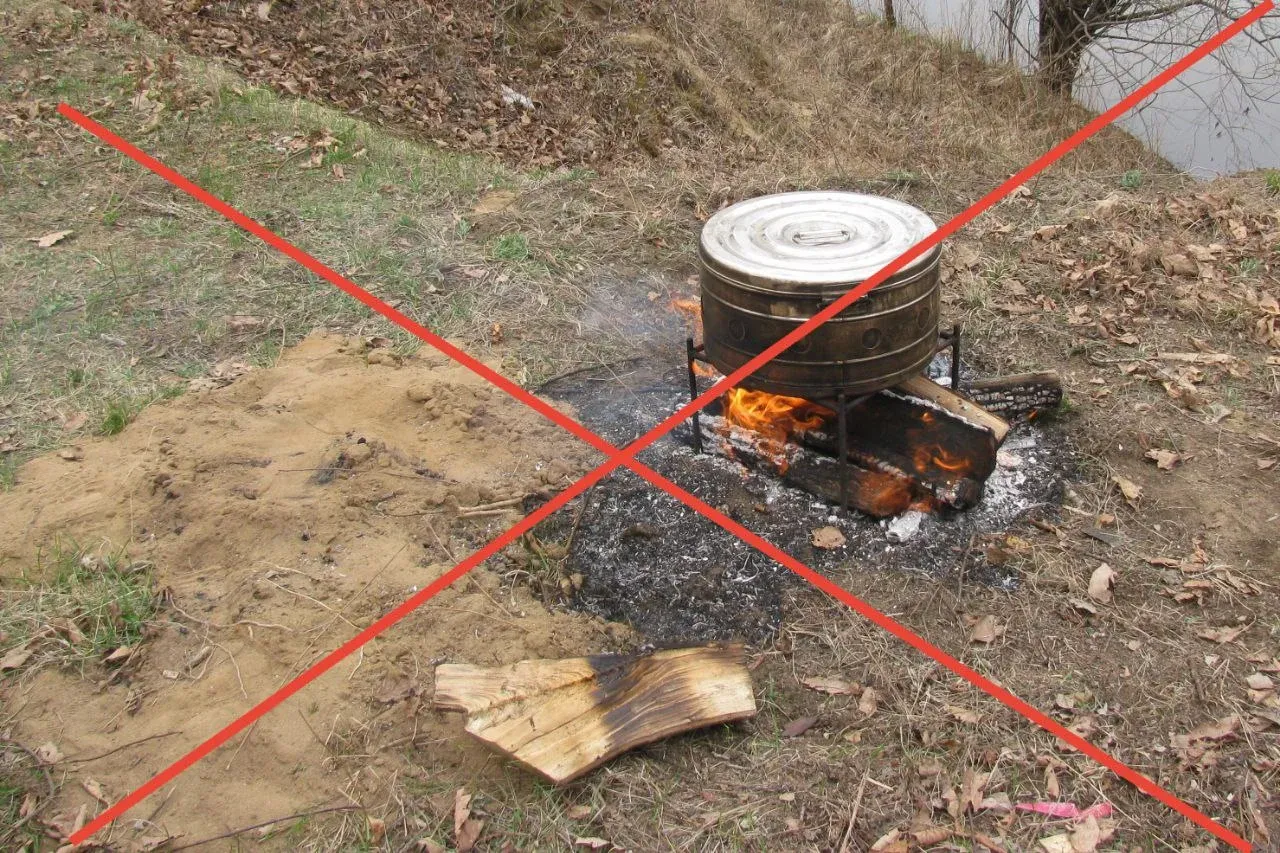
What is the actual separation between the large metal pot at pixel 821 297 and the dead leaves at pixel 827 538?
2.18ft

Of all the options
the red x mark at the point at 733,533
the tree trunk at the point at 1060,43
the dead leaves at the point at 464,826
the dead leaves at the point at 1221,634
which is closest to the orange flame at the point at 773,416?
the red x mark at the point at 733,533

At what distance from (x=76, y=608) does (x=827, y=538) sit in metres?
3.31

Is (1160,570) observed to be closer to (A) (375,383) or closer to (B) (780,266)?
(B) (780,266)

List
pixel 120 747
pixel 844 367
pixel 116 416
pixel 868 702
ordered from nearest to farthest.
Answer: pixel 120 747 < pixel 868 702 < pixel 844 367 < pixel 116 416

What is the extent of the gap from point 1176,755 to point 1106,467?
70.1 inches

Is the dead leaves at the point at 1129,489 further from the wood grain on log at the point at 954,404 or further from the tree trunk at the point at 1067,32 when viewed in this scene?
the tree trunk at the point at 1067,32

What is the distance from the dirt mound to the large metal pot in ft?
4.09

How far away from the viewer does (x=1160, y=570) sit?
4199 mm

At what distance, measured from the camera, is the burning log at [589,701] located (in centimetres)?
340

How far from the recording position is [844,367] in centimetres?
423

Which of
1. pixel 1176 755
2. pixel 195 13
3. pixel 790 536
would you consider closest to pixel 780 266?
pixel 790 536

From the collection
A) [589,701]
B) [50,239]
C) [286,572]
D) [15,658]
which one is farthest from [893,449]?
[50,239]

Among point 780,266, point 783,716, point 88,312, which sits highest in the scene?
point 780,266

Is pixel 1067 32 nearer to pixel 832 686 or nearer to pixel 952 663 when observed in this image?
pixel 952 663
